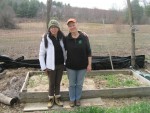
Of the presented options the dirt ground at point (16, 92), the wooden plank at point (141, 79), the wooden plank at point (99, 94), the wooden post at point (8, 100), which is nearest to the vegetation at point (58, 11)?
the dirt ground at point (16, 92)

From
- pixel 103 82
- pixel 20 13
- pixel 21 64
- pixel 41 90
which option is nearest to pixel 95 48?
pixel 20 13

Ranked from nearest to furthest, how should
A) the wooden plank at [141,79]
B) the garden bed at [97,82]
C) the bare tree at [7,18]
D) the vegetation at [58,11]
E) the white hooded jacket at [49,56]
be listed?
the white hooded jacket at [49,56] < the garden bed at [97,82] < the wooden plank at [141,79] < the vegetation at [58,11] < the bare tree at [7,18]

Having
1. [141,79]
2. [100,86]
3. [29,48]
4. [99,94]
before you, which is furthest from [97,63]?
[29,48]

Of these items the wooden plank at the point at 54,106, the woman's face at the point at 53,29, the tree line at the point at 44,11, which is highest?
the tree line at the point at 44,11

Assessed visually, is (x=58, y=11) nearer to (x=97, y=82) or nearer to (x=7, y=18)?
(x=97, y=82)

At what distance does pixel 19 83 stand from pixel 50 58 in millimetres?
1912

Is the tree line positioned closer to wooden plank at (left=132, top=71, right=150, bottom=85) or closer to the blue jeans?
wooden plank at (left=132, top=71, right=150, bottom=85)

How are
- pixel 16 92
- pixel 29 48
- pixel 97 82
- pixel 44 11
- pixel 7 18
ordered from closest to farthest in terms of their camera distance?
1. pixel 16 92
2. pixel 97 82
3. pixel 44 11
4. pixel 29 48
5. pixel 7 18

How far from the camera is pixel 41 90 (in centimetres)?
673

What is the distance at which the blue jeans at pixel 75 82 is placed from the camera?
6036 mm

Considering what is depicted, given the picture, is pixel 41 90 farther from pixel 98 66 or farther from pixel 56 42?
pixel 98 66

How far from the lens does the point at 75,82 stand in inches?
241

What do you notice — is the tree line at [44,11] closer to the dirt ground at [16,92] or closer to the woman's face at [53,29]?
the dirt ground at [16,92]

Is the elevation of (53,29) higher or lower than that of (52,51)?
higher
